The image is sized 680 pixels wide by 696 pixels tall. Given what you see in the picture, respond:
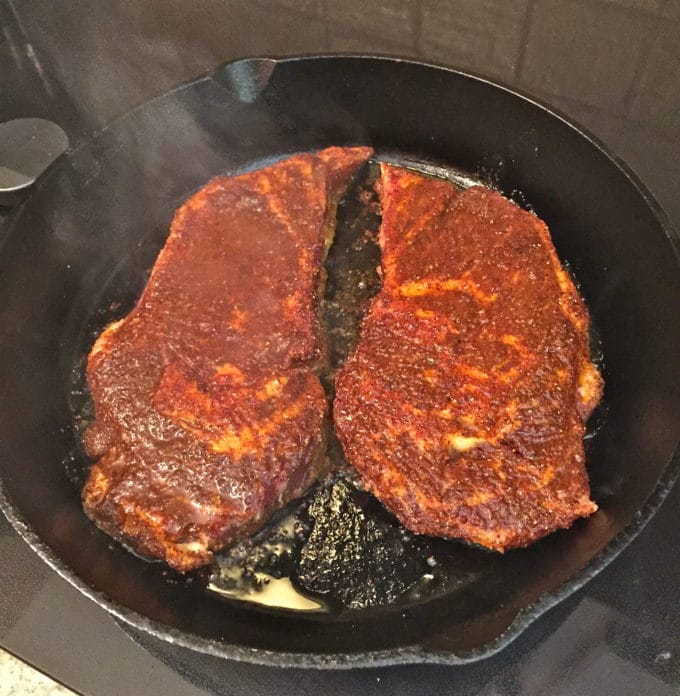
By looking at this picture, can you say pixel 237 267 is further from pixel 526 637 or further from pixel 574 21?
pixel 574 21

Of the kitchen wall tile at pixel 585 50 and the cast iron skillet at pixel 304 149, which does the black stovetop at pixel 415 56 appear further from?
the cast iron skillet at pixel 304 149

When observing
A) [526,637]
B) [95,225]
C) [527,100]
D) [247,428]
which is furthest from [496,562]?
[95,225]

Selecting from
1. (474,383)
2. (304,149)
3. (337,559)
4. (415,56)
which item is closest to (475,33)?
(415,56)

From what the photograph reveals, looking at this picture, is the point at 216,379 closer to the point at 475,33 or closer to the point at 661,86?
the point at 475,33

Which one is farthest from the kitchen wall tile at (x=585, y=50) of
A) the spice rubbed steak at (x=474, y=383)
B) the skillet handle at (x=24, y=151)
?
the skillet handle at (x=24, y=151)

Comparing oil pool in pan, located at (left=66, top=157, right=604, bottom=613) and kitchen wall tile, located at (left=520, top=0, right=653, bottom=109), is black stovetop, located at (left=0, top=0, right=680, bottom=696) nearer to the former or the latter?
kitchen wall tile, located at (left=520, top=0, right=653, bottom=109)

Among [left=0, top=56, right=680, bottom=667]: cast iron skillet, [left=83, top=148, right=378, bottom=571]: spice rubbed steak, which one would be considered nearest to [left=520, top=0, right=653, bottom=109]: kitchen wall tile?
[left=0, top=56, right=680, bottom=667]: cast iron skillet
